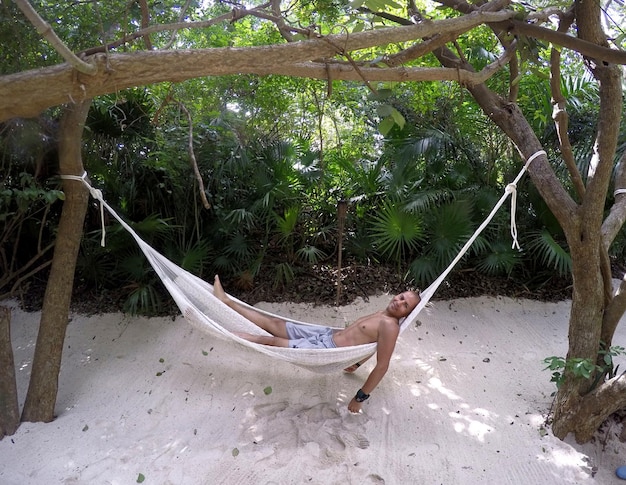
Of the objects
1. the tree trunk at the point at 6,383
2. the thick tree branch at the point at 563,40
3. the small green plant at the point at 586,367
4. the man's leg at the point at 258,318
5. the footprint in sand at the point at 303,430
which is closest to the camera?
the thick tree branch at the point at 563,40

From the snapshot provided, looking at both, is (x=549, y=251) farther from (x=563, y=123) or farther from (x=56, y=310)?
(x=56, y=310)

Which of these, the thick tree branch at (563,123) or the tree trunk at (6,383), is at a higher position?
the thick tree branch at (563,123)

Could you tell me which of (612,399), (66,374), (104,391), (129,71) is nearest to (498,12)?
(129,71)

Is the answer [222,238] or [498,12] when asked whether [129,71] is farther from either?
[222,238]

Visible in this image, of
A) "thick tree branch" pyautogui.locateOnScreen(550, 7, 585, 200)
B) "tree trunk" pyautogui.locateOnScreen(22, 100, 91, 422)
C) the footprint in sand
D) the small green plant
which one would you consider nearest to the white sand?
the footprint in sand

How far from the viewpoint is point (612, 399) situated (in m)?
2.11

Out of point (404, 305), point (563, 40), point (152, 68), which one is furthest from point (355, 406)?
point (563, 40)

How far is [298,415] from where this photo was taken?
2.54m

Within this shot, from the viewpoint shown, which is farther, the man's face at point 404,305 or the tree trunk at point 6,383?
the man's face at point 404,305

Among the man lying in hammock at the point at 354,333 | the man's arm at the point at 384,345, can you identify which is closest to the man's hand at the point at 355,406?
the man lying in hammock at the point at 354,333

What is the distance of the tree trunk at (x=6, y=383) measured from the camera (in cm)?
241

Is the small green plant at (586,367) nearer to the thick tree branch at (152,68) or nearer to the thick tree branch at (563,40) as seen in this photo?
the thick tree branch at (563,40)

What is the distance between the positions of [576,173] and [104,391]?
2.74 m

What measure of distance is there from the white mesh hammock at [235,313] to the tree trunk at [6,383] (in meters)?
0.62
